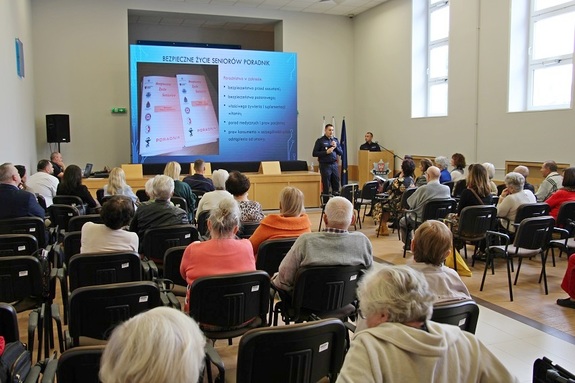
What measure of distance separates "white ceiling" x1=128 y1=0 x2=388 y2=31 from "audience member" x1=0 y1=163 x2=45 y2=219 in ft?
25.2

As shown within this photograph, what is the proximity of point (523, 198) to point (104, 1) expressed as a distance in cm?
949

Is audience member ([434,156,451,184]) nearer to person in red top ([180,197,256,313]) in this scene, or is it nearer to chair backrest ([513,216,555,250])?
chair backrest ([513,216,555,250])

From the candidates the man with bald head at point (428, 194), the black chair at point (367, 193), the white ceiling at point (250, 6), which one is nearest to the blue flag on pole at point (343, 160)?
the white ceiling at point (250, 6)

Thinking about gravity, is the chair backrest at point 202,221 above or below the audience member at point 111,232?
below

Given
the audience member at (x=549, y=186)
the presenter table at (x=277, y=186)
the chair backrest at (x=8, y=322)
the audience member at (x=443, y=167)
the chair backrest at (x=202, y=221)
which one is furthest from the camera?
the presenter table at (x=277, y=186)

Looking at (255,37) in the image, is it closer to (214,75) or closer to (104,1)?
(214,75)

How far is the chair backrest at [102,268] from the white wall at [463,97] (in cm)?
687

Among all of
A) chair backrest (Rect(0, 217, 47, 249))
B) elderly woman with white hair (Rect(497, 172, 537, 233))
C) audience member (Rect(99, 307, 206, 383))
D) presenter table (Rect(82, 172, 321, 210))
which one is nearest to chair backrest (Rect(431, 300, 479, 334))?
audience member (Rect(99, 307, 206, 383))

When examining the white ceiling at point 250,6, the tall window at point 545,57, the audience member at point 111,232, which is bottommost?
the audience member at point 111,232

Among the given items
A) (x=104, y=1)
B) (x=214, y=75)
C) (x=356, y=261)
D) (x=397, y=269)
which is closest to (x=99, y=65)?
(x=104, y=1)

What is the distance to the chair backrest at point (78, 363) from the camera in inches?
66.4

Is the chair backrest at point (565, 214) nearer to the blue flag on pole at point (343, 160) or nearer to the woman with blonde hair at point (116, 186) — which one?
the woman with blonde hair at point (116, 186)

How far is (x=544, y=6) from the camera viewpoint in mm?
8172

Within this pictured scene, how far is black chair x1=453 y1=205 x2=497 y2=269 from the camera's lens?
17.7 feet
